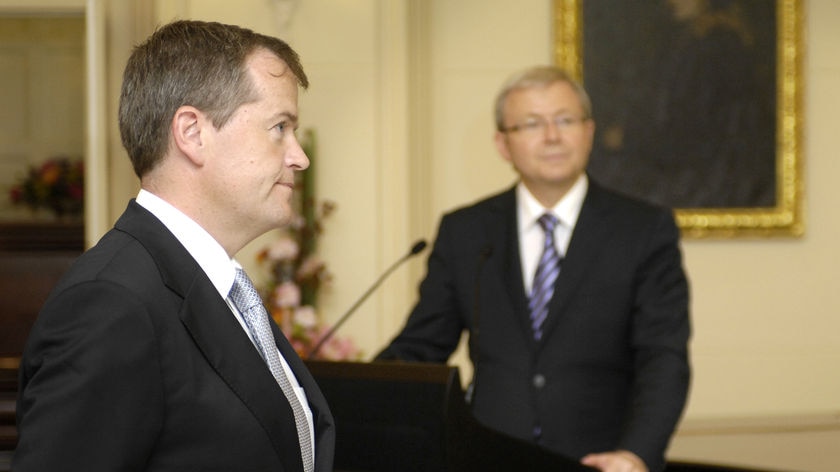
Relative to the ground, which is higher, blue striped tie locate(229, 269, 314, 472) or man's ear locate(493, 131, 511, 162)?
man's ear locate(493, 131, 511, 162)

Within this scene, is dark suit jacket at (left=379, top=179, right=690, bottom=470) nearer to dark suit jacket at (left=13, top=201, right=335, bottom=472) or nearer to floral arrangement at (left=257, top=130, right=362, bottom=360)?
dark suit jacket at (left=13, top=201, right=335, bottom=472)

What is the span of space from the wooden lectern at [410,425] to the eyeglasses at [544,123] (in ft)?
3.18

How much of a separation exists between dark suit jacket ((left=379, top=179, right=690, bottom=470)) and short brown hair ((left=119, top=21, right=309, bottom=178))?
3.87 feet

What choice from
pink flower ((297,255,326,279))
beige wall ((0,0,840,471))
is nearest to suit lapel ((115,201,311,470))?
pink flower ((297,255,326,279))

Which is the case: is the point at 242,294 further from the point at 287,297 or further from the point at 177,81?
the point at 287,297

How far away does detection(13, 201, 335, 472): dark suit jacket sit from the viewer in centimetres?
120

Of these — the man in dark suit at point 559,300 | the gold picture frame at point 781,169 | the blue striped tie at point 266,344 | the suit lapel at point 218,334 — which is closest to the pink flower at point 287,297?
the man in dark suit at point 559,300

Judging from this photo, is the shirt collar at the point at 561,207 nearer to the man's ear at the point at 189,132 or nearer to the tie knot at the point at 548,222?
the tie knot at the point at 548,222

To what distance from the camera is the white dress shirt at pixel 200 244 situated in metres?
1.46

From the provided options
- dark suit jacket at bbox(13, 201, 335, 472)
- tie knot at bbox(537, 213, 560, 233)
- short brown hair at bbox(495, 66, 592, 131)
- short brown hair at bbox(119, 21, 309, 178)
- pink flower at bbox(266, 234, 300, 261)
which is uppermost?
short brown hair at bbox(495, 66, 592, 131)

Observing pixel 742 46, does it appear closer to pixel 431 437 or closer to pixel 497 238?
pixel 497 238

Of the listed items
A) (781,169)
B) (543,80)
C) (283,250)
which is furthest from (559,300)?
(781,169)

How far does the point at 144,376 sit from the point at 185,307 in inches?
5.0

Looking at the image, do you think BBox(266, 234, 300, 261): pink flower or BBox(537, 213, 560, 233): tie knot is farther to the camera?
BBox(266, 234, 300, 261): pink flower
